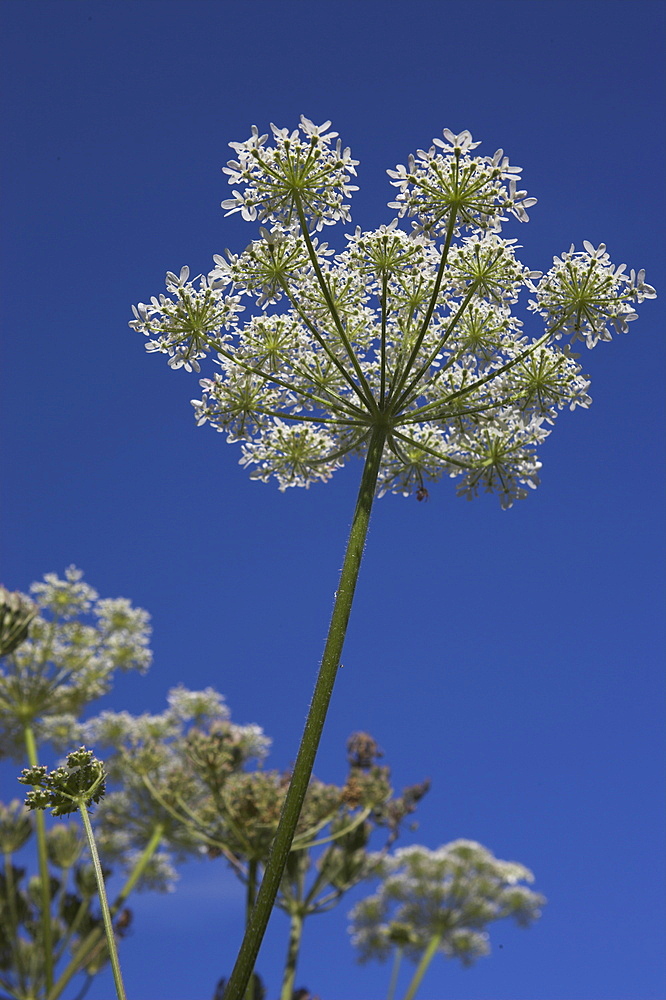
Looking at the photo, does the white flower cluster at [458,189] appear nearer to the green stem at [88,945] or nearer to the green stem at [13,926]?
the green stem at [88,945]

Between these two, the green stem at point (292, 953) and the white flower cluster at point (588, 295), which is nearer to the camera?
the white flower cluster at point (588, 295)

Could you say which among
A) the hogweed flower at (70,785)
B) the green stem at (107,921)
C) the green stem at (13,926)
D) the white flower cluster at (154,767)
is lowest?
the green stem at (107,921)

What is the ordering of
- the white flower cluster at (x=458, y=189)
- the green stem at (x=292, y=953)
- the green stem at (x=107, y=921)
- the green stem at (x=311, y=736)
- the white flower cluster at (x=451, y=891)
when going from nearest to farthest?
the green stem at (x=107, y=921), the green stem at (x=311, y=736), the white flower cluster at (x=458, y=189), the green stem at (x=292, y=953), the white flower cluster at (x=451, y=891)

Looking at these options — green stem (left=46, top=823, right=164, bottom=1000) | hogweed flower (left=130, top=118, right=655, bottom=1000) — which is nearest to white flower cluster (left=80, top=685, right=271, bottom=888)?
green stem (left=46, top=823, right=164, bottom=1000)

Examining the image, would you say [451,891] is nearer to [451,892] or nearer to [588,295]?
[451,892]

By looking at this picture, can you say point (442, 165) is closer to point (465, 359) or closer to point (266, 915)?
point (465, 359)

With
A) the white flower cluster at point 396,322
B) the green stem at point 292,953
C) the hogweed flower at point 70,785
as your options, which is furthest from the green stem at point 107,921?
the green stem at point 292,953

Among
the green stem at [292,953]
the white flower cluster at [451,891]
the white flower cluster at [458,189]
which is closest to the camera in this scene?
the white flower cluster at [458,189]
